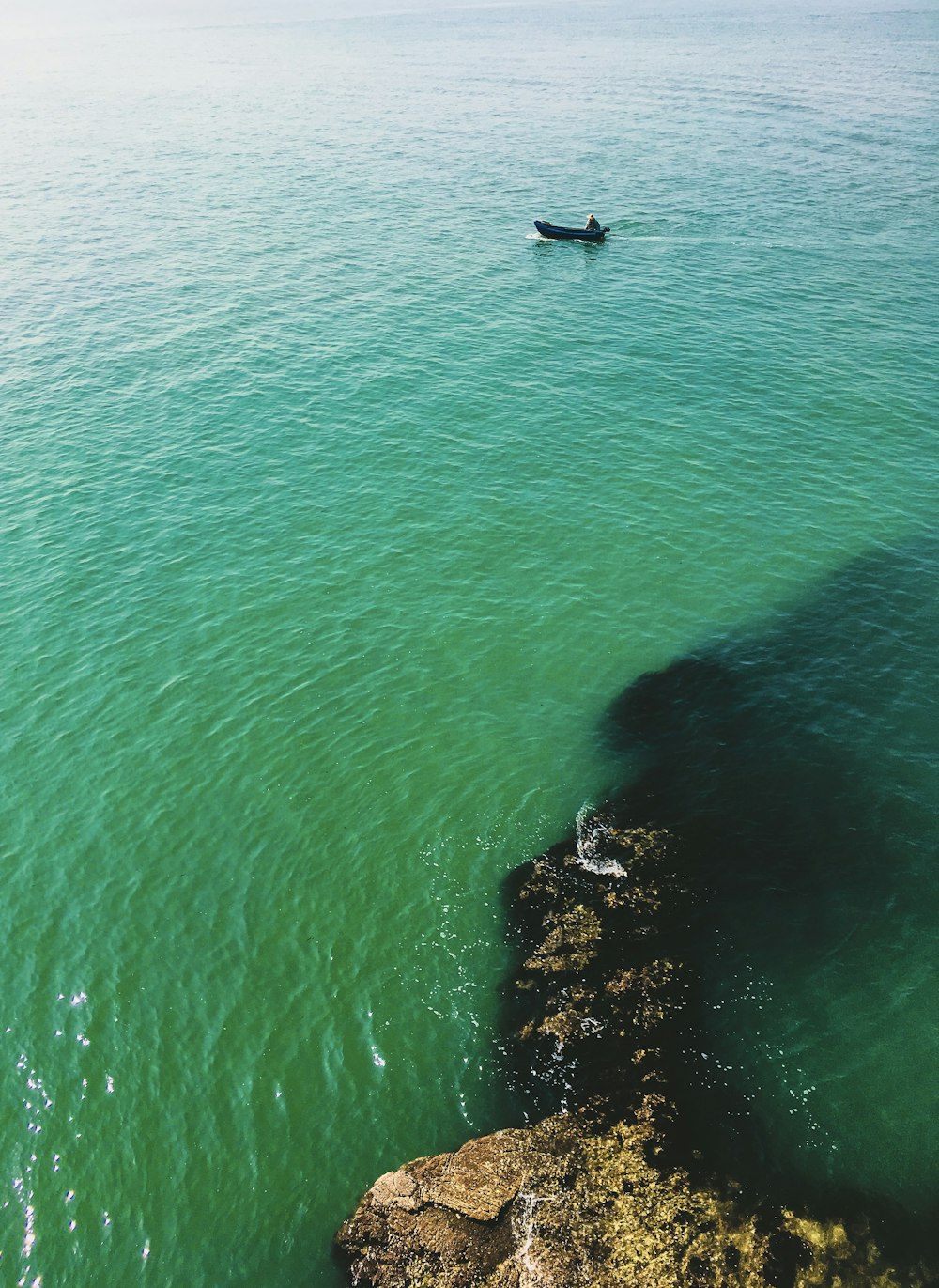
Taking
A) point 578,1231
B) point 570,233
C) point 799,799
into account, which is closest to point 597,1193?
point 578,1231

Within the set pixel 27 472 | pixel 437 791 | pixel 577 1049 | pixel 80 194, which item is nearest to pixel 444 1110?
pixel 577 1049

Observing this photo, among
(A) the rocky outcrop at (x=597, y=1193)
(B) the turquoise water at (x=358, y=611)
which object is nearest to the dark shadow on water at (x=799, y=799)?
(B) the turquoise water at (x=358, y=611)

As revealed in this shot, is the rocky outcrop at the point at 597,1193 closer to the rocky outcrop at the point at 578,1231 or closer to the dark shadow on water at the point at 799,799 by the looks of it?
the rocky outcrop at the point at 578,1231

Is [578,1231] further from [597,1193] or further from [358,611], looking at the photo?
[358,611]

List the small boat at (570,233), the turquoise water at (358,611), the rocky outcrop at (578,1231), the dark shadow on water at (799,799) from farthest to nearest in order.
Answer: the small boat at (570,233) < the turquoise water at (358,611) < the dark shadow on water at (799,799) < the rocky outcrop at (578,1231)

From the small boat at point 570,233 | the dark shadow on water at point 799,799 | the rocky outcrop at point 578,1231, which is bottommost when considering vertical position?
the dark shadow on water at point 799,799

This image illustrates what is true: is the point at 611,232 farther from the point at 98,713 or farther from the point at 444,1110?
the point at 444,1110
